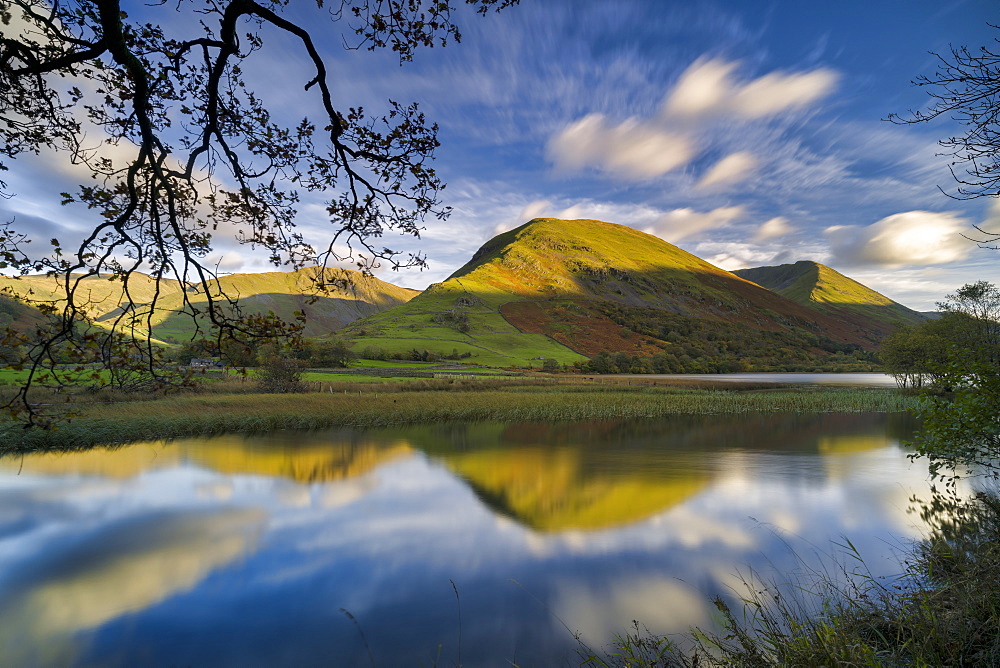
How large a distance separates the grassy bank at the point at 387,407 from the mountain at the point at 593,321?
40.0 m

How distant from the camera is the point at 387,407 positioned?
3203 cm

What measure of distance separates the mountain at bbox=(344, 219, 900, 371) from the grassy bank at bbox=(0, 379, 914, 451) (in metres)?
40.0

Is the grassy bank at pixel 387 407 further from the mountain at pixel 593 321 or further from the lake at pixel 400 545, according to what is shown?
the mountain at pixel 593 321

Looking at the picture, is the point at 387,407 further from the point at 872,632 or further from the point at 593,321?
the point at 593,321

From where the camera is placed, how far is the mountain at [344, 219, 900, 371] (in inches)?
4053

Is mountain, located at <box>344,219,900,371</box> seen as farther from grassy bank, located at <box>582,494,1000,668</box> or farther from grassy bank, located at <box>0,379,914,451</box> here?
grassy bank, located at <box>582,494,1000,668</box>

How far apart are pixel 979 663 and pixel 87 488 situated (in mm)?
23455

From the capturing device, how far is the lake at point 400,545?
305 inches

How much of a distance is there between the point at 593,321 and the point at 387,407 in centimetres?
10434

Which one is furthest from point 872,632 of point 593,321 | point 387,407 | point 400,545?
point 593,321

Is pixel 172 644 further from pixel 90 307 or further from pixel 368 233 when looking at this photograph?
pixel 368 233

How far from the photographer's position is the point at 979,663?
4254 millimetres

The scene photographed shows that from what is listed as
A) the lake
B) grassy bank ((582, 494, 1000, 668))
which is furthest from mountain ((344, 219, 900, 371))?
grassy bank ((582, 494, 1000, 668))

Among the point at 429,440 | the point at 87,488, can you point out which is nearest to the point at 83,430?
the point at 87,488
